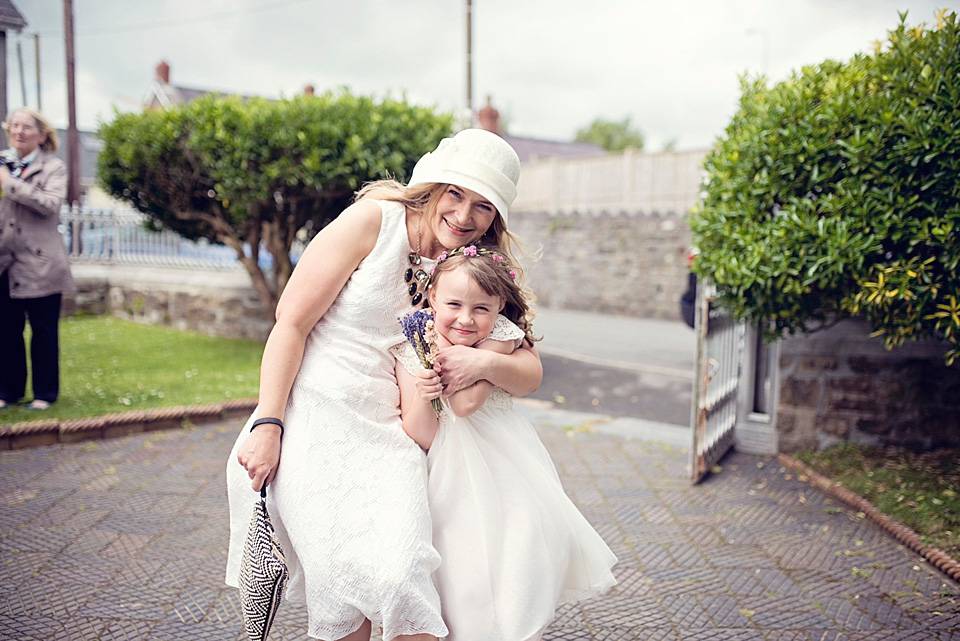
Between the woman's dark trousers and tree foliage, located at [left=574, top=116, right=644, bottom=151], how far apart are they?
6559 cm

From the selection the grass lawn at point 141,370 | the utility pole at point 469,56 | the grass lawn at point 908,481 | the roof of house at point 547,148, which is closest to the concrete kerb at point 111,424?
the grass lawn at point 141,370

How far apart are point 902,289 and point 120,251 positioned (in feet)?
34.7

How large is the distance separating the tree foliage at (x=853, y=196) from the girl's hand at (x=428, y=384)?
2.92 m

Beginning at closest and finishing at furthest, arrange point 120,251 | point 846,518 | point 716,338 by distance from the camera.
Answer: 1. point 846,518
2. point 716,338
3. point 120,251

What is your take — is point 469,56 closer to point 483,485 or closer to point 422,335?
point 422,335

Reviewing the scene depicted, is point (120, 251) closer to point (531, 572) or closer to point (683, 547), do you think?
point (683, 547)

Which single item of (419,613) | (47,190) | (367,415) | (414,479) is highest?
(47,190)

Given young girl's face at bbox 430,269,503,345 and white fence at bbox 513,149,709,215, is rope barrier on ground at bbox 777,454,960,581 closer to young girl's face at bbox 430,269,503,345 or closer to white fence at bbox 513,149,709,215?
young girl's face at bbox 430,269,503,345

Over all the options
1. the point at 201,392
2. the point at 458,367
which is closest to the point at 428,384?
the point at 458,367

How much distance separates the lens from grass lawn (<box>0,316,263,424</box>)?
5.84 m

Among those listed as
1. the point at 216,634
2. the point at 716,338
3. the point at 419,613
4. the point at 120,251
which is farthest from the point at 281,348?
the point at 120,251

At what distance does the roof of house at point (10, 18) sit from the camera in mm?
9906

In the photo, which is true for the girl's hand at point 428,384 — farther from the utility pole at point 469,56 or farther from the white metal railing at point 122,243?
the utility pole at point 469,56

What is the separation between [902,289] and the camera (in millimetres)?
3832
